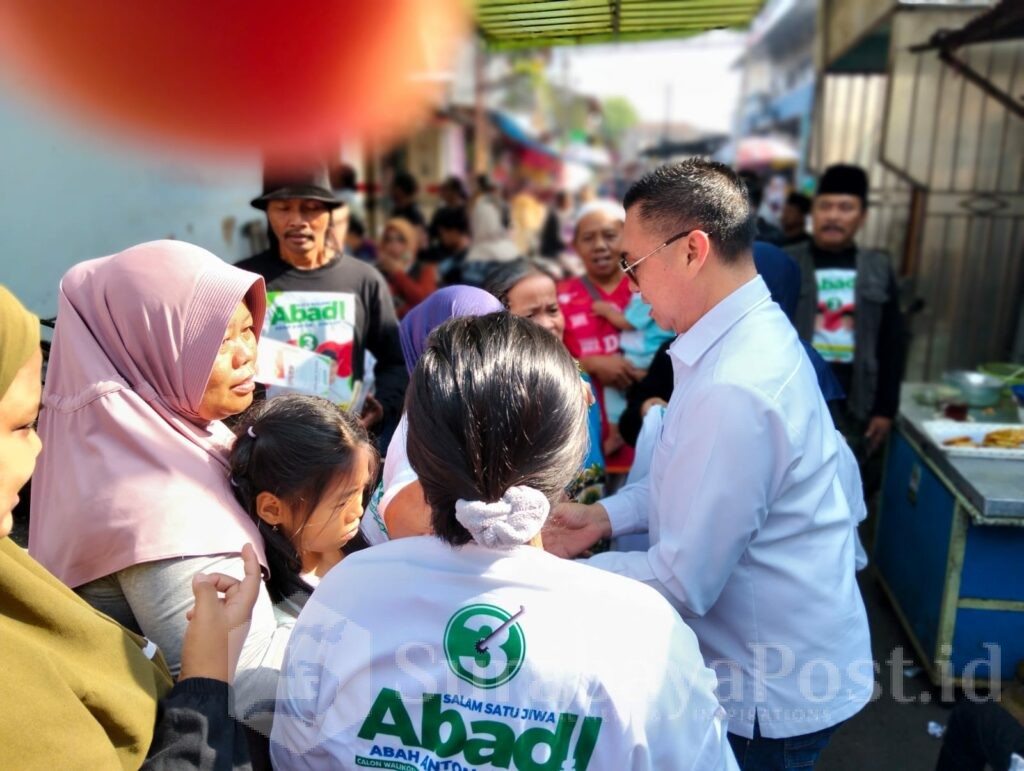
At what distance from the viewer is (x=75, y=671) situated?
40.0 inches

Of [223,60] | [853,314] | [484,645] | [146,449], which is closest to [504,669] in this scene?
[484,645]

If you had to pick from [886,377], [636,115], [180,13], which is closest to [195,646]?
[180,13]

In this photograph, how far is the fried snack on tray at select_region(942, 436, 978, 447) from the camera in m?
2.92

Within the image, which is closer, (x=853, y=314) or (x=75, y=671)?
(x=75, y=671)

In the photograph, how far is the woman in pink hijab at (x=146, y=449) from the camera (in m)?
1.36

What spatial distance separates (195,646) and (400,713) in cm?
38

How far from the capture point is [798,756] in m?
1.57

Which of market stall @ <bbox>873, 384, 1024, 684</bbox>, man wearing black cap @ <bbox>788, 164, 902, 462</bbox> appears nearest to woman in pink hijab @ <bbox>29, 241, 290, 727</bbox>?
market stall @ <bbox>873, 384, 1024, 684</bbox>

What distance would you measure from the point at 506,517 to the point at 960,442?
2662 mm

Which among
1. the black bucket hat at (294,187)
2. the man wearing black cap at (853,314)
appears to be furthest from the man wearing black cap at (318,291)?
the man wearing black cap at (853,314)

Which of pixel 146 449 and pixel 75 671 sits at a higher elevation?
pixel 146 449

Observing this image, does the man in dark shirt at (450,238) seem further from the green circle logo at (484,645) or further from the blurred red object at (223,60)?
the green circle logo at (484,645)

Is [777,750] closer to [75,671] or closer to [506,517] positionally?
[506,517]

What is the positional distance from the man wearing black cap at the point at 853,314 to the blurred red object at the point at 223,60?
2.12m
